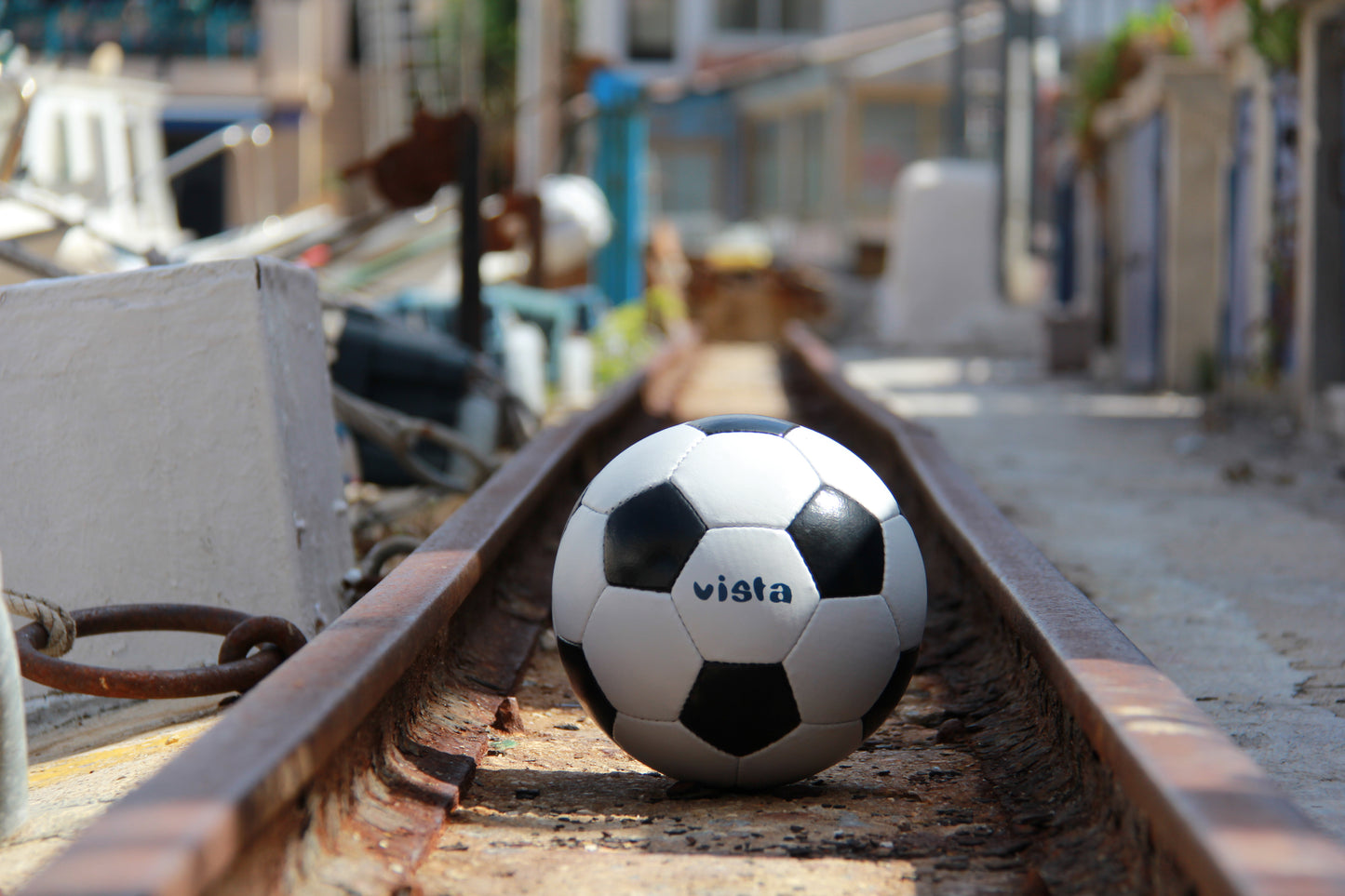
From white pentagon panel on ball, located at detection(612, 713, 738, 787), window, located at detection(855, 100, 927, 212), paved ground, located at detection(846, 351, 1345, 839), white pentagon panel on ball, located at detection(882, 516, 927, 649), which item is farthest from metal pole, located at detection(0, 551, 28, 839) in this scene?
window, located at detection(855, 100, 927, 212)

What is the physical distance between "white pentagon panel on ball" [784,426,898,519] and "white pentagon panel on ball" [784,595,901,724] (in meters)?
0.23

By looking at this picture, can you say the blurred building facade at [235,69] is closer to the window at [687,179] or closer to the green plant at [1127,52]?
the window at [687,179]

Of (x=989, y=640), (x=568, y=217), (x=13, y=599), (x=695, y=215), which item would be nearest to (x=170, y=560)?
(x=13, y=599)

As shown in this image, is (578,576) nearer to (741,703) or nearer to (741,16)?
(741,703)

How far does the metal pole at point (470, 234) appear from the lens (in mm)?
8688

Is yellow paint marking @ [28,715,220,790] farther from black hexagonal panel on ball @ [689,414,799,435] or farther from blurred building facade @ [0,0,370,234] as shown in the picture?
blurred building facade @ [0,0,370,234]

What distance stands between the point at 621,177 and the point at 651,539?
1562 cm

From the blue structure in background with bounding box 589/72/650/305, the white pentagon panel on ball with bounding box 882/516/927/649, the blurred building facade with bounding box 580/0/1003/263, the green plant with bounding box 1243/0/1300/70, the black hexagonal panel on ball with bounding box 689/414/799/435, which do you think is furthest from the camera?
the blurred building facade with bounding box 580/0/1003/263

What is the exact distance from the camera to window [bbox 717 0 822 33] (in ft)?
106

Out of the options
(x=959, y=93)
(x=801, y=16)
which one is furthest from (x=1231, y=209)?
(x=801, y=16)

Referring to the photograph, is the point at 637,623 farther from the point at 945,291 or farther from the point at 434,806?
the point at 945,291

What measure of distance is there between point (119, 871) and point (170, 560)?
2.44 m

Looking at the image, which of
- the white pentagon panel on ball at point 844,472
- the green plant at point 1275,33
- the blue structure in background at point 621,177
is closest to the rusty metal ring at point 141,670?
the white pentagon panel on ball at point 844,472

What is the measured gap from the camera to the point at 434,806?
2.64 m
